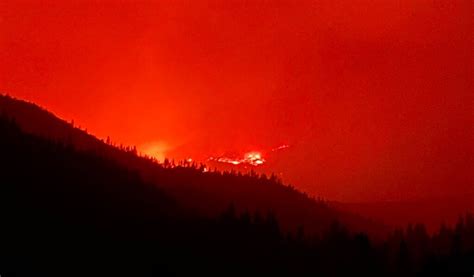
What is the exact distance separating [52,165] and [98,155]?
→ 2.50m

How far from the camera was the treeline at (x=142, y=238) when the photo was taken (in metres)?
20.1

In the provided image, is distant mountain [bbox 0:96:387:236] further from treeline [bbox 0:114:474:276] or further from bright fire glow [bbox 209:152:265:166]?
bright fire glow [bbox 209:152:265:166]

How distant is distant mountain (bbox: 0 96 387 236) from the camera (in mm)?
26812

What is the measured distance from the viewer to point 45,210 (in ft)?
71.1

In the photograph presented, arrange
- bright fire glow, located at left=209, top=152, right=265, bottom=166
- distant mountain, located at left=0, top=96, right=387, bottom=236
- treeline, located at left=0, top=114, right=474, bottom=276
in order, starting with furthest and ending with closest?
bright fire glow, located at left=209, top=152, right=265, bottom=166 → distant mountain, located at left=0, top=96, right=387, bottom=236 → treeline, located at left=0, top=114, right=474, bottom=276

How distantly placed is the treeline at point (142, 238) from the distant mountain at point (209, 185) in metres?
2.00

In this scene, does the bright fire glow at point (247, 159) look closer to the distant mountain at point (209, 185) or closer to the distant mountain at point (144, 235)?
the distant mountain at point (209, 185)

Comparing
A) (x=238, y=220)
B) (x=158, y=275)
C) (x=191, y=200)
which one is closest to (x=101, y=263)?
(x=158, y=275)

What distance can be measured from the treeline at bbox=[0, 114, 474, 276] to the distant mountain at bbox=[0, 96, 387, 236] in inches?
78.5

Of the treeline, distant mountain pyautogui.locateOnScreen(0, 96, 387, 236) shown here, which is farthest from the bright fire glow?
the treeline

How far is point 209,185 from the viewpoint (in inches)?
1124

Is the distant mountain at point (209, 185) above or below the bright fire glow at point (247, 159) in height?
below

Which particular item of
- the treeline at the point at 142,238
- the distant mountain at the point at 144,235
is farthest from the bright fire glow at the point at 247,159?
the treeline at the point at 142,238

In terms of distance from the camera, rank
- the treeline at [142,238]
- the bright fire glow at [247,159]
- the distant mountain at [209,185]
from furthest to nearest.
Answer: the bright fire glow at [247,159], the distant mountain at [209,185], the treeline at [142,238]
